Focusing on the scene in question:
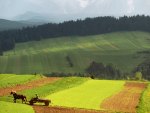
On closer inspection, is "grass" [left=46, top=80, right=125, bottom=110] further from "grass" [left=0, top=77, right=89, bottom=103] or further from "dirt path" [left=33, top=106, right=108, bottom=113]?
"dirt path" [left=33, top=106, right=108, bottom=113]

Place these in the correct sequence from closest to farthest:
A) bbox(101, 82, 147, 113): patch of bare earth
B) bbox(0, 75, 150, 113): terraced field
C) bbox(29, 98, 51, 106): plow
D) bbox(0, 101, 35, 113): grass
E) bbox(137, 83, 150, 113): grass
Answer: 1. bbox(0, 101, 35, 113): grass
2. bbox(0, 75, 150, 113): terraced field
3. bbox(137, 83, 150, 113): grass
4. bbox(29, 98, 51, 106): plow
5. bbox(101, 82, 147, 113): patch of bare earth

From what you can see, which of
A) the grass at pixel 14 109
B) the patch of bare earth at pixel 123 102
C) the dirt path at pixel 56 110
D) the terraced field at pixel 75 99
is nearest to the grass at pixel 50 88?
the terraced field at pixel 75 99

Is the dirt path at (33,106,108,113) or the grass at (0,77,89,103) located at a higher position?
the dirt path at (33,106,108,113)

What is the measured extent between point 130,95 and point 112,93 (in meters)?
3.47

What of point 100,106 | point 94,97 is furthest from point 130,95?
point 100,106

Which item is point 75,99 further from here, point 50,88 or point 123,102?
point 50,88

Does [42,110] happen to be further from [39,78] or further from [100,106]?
[39,78]

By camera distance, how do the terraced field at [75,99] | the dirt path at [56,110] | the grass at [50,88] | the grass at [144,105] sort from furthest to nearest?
the grass at [50,88] < the grass at [144,105] < the terraced field at [75,99] < the dirt path at [56,110]

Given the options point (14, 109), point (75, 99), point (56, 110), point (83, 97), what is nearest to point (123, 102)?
point (83, 97)

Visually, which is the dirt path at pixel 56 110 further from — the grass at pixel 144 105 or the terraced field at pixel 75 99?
the grass at pixel 144 105

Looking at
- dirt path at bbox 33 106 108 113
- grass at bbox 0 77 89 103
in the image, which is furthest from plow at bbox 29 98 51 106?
grass at bbox 0 77 89 103

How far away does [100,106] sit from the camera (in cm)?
5041

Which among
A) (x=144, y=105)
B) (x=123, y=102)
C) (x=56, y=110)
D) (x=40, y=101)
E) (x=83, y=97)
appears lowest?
(x=123, y=102)

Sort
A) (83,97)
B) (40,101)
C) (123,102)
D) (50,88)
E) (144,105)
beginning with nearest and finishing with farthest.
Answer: (40,101) < (144,105) < (123,102) < (83,97) < (50,88)
